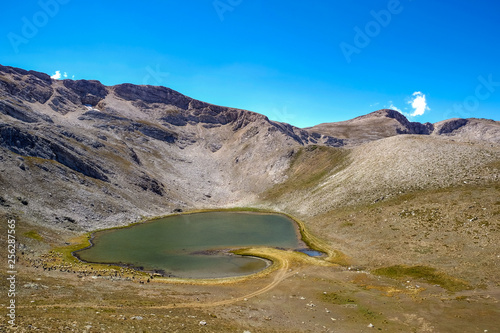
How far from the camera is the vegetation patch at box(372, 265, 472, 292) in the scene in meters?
35.4

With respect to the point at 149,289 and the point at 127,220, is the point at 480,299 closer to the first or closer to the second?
the point at 149,289

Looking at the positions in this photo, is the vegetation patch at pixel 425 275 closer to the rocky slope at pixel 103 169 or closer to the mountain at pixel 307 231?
the mountain at pixel 307 231

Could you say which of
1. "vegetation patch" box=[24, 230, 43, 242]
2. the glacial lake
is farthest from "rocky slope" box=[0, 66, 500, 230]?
the glacial lake

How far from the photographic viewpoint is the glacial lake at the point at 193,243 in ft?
165

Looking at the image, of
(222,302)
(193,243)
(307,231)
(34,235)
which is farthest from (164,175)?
(222,302)

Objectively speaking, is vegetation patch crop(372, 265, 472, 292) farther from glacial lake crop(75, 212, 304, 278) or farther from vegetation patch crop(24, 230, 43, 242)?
vegetation patch crop(24, 230, 43, 242)

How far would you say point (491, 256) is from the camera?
4041cm

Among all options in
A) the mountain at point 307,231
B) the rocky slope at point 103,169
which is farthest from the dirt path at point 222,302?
the rocky slope at point 103,169

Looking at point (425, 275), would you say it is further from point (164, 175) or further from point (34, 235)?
point (164, 175)

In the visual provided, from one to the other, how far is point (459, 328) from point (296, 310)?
14.5 metres

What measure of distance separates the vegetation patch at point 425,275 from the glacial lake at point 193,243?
20502mm

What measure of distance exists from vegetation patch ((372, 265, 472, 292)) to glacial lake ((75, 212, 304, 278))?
67.3 feet

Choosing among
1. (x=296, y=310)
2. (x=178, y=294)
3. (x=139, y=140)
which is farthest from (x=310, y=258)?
(x=139, y=140)

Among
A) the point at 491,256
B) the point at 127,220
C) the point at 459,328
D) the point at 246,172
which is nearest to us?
the point at 459,328
